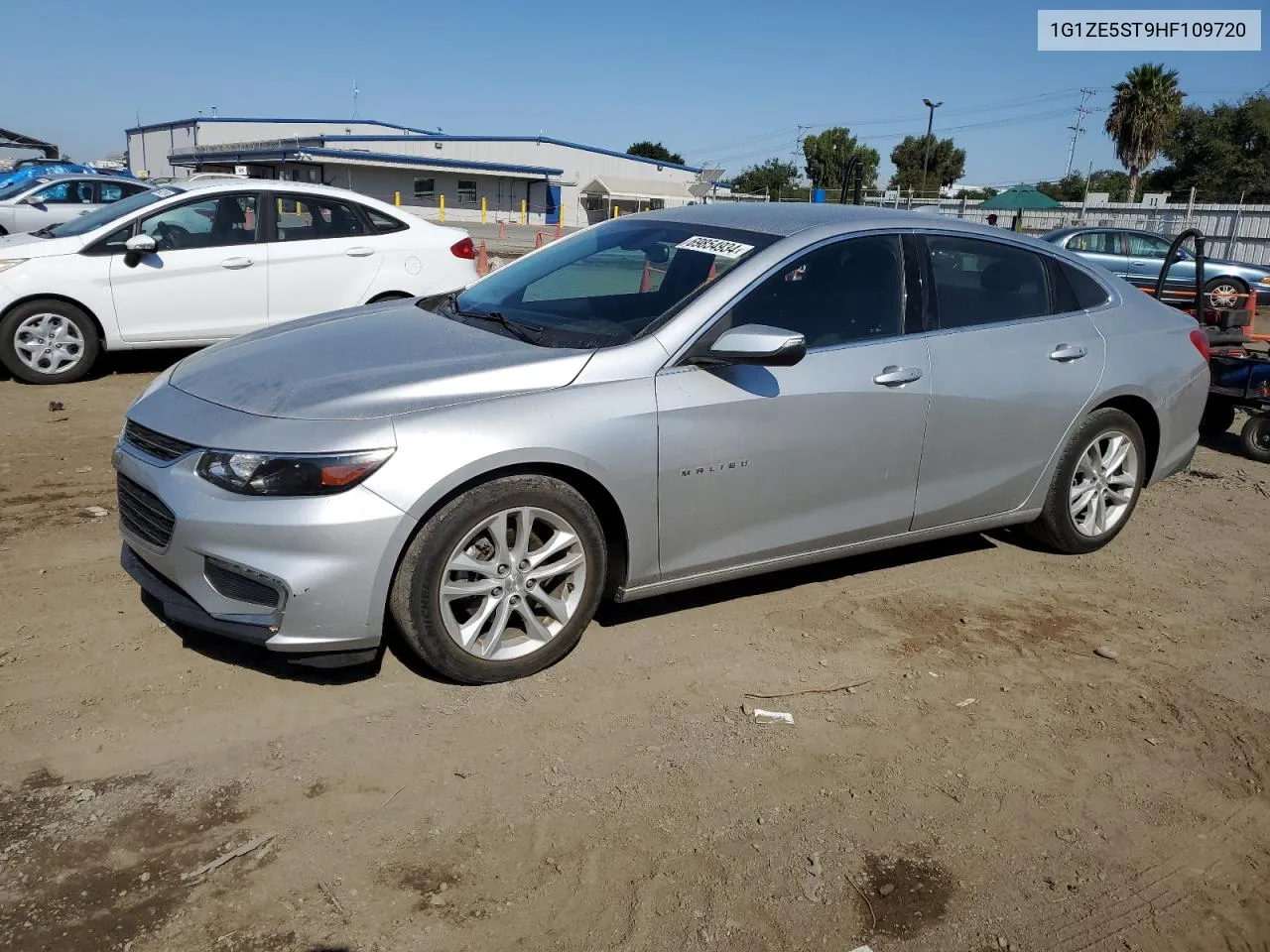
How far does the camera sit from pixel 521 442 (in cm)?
347

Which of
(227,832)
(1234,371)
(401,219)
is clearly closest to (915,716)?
(227,832)

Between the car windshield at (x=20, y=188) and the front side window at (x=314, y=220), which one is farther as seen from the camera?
the car windshield at (x=20, y=188)

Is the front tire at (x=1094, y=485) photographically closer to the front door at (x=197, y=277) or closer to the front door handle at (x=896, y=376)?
the front door handle at (x=896, y=376)

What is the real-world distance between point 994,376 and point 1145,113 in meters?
55.2

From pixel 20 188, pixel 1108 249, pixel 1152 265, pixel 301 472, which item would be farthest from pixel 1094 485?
pixel 20 188

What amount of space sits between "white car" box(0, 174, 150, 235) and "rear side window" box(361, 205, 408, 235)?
7.69 metres

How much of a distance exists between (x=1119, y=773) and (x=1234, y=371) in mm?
5712

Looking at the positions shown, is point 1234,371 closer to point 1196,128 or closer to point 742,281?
point 742,281

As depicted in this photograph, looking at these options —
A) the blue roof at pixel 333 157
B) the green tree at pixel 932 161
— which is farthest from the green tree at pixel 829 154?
the blue roof at pixel 333 157

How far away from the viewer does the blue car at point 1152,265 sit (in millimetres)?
17766

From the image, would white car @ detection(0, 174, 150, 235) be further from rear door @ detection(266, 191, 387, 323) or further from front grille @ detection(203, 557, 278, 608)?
front grille @ detection(203, 557, 278, 608)

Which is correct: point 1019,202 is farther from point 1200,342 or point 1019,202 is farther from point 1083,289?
point 1083,289

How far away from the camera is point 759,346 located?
12.0 ft

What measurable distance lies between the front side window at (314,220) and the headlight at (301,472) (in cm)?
603
